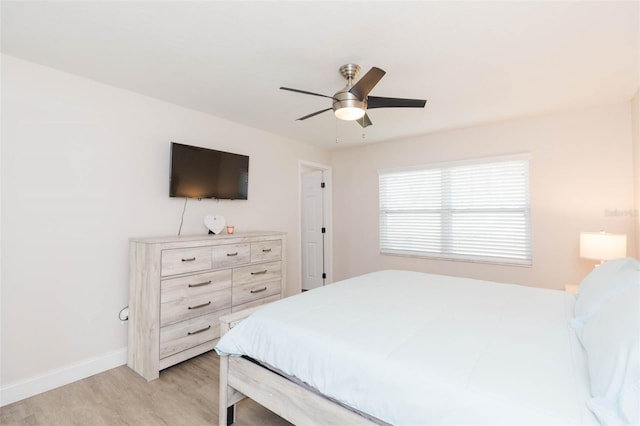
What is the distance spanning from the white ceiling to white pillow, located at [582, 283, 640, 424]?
1.63 m

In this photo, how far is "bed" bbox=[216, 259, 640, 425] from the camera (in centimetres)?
96

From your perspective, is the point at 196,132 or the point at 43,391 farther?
the point at 196,132

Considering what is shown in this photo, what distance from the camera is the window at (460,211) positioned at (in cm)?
348

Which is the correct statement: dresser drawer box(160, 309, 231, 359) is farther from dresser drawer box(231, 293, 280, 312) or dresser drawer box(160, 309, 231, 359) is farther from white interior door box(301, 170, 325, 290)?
white interior door box(301, 170, 325, 290)

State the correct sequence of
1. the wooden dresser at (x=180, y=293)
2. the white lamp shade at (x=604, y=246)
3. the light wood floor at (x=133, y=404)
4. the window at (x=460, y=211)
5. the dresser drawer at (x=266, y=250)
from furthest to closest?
the window at (x=460, y=211) → the dresser drawer at (x=266, y=250) → the white lamp shade at (x=604, y=246) → the wooden dresser at (x=180, y=293) → the light wood floor at (x=133, y=404)

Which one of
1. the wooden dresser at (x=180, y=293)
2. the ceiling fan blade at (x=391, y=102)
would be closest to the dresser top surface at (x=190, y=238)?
the wooden dresser at (x=180, y=293)

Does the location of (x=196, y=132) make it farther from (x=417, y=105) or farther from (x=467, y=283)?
(x=467, y=283)

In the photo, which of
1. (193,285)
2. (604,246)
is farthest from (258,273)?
(604,246)

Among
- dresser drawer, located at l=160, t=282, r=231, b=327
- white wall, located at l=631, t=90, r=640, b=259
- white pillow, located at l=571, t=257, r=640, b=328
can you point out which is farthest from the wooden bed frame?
white wall, located at l=631, t=90, r=640, b=259

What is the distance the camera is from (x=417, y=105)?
2121 mm

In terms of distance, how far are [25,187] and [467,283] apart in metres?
3.53

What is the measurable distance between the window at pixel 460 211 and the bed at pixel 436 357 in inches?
62.9

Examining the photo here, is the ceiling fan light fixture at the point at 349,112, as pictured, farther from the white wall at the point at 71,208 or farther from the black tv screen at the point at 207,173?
the white wall at the point at 71,208

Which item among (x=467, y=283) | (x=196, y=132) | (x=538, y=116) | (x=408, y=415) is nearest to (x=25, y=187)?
(x=196, y=132)
